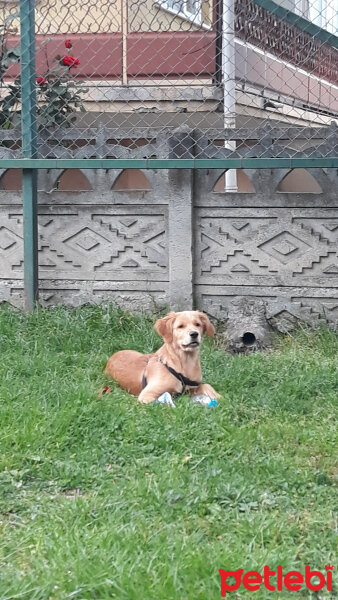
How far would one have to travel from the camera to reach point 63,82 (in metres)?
7.71

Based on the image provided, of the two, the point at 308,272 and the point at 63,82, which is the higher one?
the point at 63,82

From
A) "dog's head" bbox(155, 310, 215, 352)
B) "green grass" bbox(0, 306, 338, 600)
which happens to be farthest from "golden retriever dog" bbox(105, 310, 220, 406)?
"green grass" bbox(0, 306, 338, 600)

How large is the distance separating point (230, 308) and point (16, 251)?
193 cm

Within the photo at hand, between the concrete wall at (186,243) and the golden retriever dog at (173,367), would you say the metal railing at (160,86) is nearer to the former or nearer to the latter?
the concrete wall at (186,243)

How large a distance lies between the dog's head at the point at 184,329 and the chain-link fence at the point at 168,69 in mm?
1984

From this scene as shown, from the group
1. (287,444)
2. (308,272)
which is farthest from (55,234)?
(287,444)

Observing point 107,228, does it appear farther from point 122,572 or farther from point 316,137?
point 122,572

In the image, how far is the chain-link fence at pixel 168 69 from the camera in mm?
7070

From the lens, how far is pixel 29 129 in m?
6.99

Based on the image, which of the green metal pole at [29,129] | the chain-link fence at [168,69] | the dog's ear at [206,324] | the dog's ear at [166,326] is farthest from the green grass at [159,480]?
the chain-link fence at [168,69]

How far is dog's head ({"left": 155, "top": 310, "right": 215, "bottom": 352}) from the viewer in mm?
5250

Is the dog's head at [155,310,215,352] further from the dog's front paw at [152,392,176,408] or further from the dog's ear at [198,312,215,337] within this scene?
the dog's front paw at [152,392,176,408]

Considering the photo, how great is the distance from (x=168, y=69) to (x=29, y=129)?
125 inches

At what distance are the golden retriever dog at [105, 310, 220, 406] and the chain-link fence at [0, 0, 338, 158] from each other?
204cm
